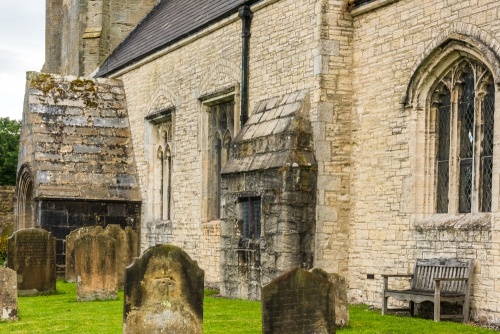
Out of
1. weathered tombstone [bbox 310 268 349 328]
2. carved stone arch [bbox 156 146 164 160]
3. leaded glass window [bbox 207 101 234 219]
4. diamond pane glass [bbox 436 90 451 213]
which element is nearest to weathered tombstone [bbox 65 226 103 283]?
leaded glass window [bbox 207 101 234 219]

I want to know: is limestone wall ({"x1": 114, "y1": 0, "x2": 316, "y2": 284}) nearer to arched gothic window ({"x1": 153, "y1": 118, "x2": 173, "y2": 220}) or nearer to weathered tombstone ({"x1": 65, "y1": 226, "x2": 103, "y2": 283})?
arched gothic window ({"x1": 153, "y1": 118, "x2": 173, "y2": 220})

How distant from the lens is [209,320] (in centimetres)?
1284

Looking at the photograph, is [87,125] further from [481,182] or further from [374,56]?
[481,182]

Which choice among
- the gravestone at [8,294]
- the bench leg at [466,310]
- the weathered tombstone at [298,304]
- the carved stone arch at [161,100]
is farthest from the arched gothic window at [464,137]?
the carved stone arch at [161,100]

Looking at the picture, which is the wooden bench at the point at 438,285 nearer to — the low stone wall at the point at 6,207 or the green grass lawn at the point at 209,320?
the green grass lawn at the point at 209,320

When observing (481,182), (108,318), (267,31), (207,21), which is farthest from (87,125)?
(481,182)

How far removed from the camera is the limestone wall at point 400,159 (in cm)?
1264

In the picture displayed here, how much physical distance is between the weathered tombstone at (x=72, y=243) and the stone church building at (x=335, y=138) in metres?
2.45

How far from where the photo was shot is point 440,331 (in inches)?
453

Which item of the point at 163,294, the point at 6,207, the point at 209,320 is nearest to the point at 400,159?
the point at 209,320

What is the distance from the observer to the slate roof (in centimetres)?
2005

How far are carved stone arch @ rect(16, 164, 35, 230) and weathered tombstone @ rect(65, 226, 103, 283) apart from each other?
4157 mm

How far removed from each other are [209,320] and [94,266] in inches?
140

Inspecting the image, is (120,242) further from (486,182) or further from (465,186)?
(486,182)
